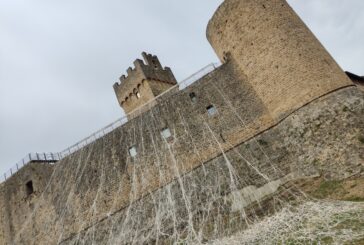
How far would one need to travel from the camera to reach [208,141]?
1574 cm

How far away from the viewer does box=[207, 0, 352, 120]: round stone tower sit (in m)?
13.9

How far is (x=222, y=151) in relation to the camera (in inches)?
600

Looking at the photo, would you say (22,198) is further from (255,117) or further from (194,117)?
(255,117)

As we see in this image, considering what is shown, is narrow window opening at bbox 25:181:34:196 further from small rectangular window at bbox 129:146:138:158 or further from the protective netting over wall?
small rectangular window at bbox 129:146:138:158

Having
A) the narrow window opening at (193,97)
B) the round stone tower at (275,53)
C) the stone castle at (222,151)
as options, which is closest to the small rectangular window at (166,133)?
the stone castle at (222,151)

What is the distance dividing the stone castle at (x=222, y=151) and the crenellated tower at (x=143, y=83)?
874 cm

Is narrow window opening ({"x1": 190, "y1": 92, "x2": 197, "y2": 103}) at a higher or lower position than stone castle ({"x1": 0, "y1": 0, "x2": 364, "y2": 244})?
higher

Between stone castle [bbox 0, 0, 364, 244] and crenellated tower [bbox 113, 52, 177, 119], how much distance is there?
874cm

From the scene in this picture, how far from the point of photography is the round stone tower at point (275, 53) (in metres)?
13.9

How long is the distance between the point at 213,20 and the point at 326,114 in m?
7.03

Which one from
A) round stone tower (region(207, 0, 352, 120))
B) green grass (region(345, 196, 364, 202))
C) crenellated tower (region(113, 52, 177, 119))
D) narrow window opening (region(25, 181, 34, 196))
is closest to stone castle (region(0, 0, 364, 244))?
round stone tower (region(207, 0, 352, 120))

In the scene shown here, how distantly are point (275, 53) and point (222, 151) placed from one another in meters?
4.55

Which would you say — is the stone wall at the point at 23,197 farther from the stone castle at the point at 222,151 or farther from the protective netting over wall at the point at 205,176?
the protective netting over wall at the point at 205,176

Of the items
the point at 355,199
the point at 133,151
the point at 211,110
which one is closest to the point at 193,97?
the point at 211,110
